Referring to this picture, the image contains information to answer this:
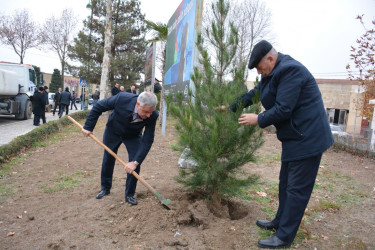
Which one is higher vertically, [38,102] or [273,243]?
[38,102]

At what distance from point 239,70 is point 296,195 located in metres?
1.54

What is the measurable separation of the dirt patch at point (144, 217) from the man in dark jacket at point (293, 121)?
543 mm

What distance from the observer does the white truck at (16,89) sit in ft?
40.9

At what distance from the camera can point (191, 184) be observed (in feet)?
11.3

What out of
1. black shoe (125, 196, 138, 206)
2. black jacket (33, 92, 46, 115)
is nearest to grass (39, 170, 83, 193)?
black shoe (125, 196, 138, 206)

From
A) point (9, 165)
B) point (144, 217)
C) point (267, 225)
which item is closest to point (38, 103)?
point (9, 165)

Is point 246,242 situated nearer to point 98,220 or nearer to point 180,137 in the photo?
point 180,137

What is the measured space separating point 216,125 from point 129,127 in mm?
1361

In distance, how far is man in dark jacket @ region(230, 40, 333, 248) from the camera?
242cm

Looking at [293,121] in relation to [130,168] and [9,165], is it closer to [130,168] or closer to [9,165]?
[130,168]

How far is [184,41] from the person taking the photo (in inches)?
256

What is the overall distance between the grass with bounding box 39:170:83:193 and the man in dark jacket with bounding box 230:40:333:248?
11.0ft

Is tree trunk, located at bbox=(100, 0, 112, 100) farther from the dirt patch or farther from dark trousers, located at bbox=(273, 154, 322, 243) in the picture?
dark trousers, located at bbox=(273, 154, 322, 243)

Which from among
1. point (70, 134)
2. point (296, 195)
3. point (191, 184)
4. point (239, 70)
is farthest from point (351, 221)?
point (70, 134)
